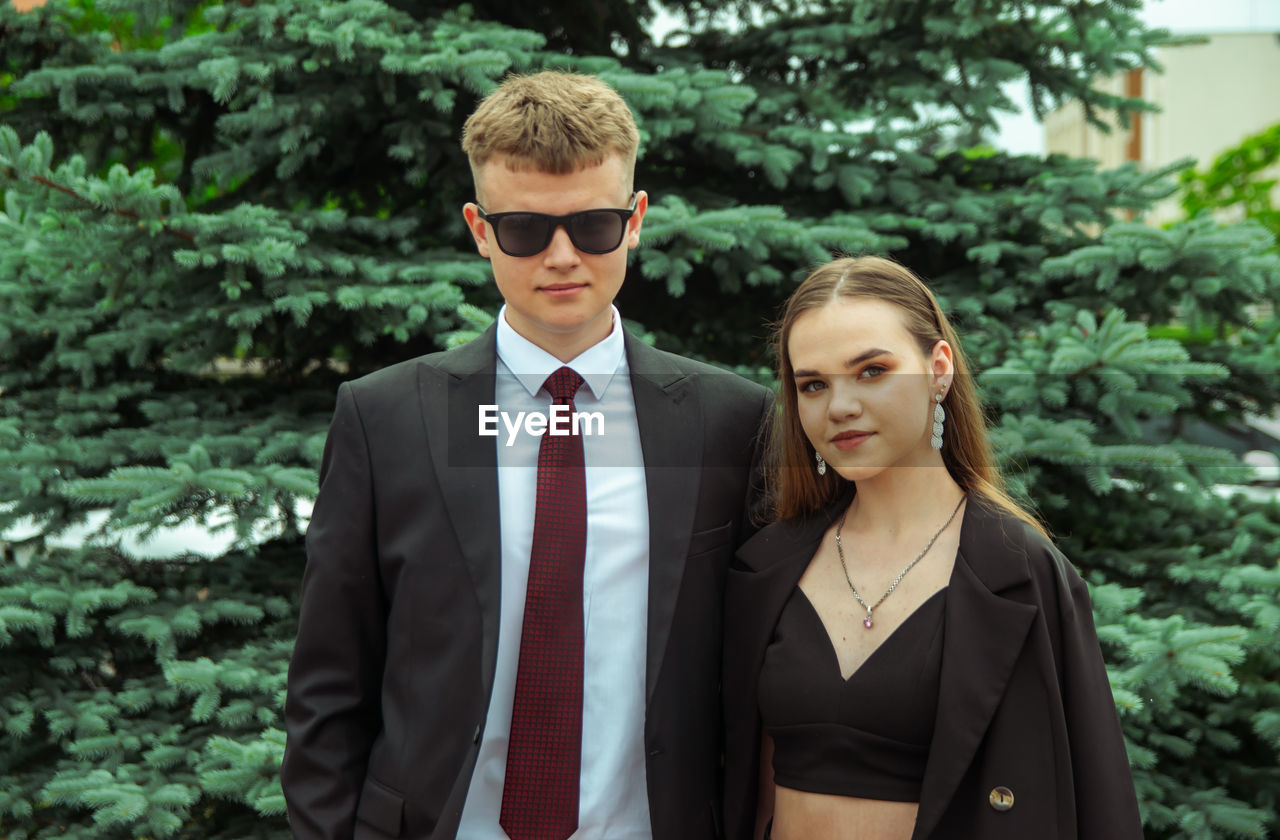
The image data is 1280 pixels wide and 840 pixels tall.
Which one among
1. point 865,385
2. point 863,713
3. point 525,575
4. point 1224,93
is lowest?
point 863,713

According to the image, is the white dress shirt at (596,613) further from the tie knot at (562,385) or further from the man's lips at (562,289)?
the man's lips at (562,289)

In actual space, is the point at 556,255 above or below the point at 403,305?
above

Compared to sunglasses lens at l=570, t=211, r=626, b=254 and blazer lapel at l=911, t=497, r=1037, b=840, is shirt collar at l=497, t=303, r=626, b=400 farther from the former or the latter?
blazer lapel at l=911, t=497, r=1037, b=840

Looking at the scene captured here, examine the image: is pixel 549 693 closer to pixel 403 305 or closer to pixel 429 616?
pixel 429 616

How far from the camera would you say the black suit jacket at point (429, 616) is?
186cm

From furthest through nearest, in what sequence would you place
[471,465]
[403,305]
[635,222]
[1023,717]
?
1. [403,305]
2. [635,222]
3. [471,465]
4. [1023,717]

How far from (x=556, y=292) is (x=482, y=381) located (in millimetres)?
272

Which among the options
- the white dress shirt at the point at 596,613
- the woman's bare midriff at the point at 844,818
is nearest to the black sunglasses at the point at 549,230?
the white dress shirt at the point at 596,613

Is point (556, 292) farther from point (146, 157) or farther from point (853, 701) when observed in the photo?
point (146, 157)

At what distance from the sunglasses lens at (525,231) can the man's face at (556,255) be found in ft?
0.04

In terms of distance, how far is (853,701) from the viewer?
1803 millimetres

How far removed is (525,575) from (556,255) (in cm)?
63

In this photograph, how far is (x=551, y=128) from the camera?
188 centimetres

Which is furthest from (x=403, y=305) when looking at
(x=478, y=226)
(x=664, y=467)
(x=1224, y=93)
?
(x=1224, y=93)
